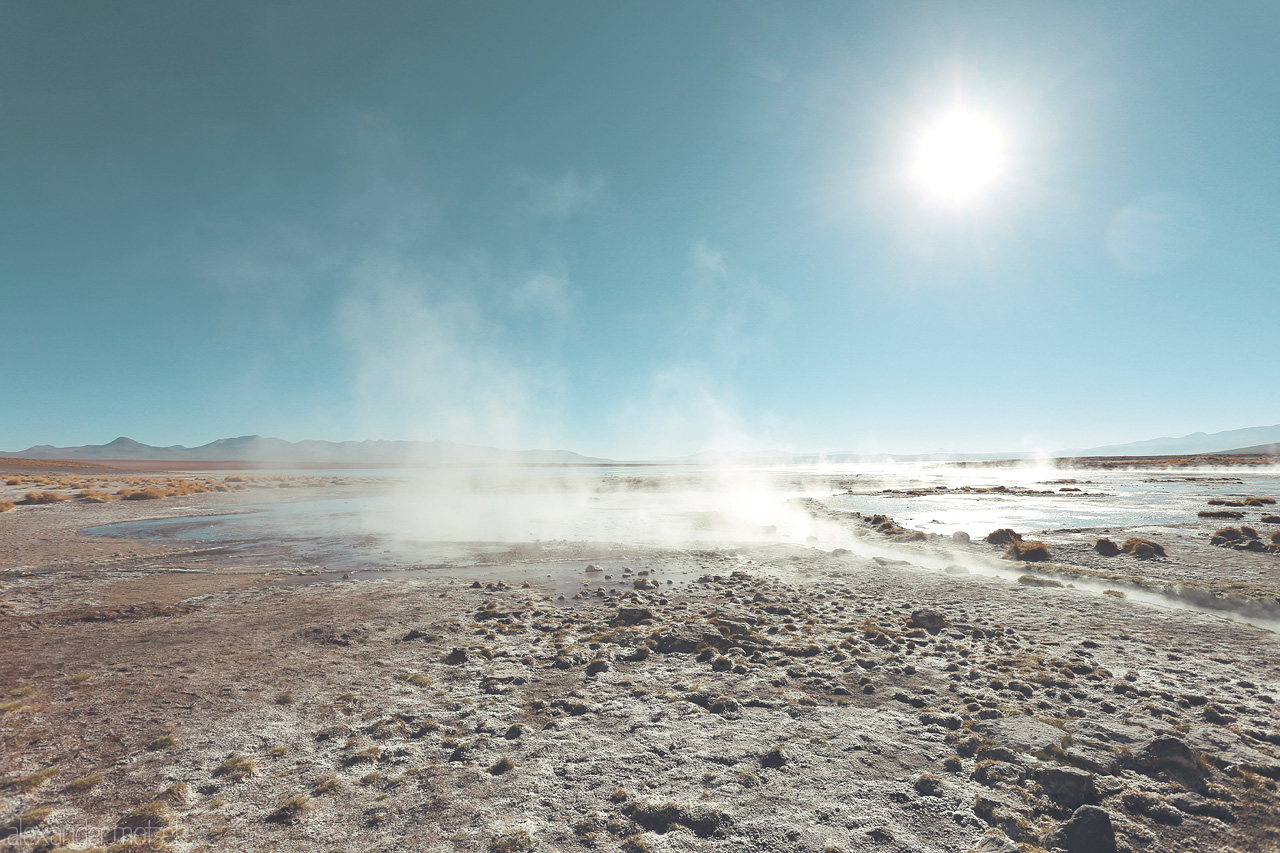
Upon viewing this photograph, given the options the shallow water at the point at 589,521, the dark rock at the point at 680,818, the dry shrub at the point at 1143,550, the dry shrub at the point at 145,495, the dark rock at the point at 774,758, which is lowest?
the shallow water at the point at 589,521

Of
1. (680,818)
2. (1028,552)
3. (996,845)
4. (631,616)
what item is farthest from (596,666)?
(1028,552)

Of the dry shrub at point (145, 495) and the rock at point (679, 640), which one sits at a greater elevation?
the dry shrub at point (145, 495)

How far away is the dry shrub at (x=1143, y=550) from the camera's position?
1942 centimetres

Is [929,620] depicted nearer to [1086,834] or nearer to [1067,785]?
[1067,785]

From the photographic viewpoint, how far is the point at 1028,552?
67.6ft

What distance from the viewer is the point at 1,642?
1053 centimetres

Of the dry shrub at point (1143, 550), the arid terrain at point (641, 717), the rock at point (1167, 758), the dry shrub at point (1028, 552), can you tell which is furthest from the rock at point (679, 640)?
the dry shrub at point (1143, 550)

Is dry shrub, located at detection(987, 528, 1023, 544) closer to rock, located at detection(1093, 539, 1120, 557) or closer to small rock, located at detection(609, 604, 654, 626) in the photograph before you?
rock, located at detection(1093, 539, 1120, 557)

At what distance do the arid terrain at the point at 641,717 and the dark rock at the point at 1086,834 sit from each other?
0.02 metres

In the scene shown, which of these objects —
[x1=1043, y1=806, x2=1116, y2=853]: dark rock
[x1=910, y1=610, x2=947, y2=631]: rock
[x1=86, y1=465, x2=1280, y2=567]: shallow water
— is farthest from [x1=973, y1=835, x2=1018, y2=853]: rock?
[x1=86, y1=465, x2=1280, y2=567]: shallow water

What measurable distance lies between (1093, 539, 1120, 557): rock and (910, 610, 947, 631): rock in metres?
14.3

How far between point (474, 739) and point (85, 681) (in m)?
7.36

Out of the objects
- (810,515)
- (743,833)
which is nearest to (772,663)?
(743,833)

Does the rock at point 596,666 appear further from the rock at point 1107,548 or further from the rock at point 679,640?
the rock at point 1107,548
